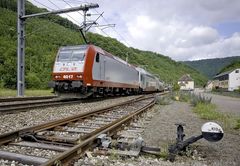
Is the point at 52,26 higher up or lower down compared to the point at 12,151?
higher up

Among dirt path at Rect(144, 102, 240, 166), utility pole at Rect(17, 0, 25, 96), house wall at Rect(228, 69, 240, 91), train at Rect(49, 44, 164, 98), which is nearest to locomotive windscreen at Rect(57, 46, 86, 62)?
train at Rect(49, 44, 164, 98)

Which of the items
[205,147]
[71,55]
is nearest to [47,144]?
[205,147]

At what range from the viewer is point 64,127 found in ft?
26.0

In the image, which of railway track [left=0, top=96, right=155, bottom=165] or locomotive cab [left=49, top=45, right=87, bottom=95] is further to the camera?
locomotive cab [left=49, top=45, right=87, bottom=95]

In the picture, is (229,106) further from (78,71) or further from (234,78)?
(234,78)

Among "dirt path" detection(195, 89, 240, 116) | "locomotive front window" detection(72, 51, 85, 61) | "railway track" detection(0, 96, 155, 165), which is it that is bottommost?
"dirt path" detection(195, 89, 240, 116)

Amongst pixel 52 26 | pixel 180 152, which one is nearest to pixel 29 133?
pixel 180 152

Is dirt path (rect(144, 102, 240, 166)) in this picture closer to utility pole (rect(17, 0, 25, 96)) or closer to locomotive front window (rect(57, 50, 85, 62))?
locomotive front window (rect(57, 50, 85, 62))

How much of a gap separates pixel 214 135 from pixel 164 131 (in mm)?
2708

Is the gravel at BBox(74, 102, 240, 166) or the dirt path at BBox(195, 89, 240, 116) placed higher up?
the gravel at BBox(74, 102, 240, 166)

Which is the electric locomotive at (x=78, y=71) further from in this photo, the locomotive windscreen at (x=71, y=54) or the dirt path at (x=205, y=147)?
the dirt path at (x=205, y=147)

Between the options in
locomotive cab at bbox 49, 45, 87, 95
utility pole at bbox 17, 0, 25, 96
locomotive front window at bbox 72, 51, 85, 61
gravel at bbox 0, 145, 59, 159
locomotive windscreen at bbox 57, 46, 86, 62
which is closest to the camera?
gravel at bbox 0, 145, 59, 159

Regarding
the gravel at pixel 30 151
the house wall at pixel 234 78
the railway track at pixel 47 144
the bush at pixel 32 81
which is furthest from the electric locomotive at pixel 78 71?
the house wall at pixel 234 78

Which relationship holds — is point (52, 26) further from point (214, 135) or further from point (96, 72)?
point (214, 135)
